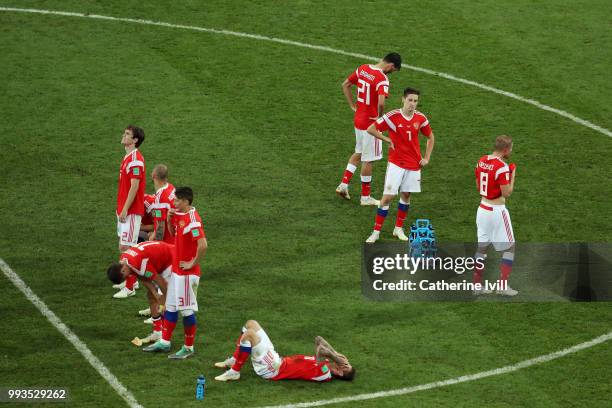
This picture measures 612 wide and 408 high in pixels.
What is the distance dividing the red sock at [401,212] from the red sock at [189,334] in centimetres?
455

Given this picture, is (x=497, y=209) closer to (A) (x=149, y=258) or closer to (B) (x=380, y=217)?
(B) (x=380, y=217)

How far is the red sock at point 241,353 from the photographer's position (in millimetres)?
14930

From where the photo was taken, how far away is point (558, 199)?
20.1 metres

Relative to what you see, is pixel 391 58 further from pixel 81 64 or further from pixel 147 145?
pixel 81 64

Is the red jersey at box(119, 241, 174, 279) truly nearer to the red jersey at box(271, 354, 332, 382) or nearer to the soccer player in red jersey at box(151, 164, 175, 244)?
the soccer player in red jersey at box(151, 164, 175, 244)

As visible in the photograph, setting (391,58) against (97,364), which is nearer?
(97,364)

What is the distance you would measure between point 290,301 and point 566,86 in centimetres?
938

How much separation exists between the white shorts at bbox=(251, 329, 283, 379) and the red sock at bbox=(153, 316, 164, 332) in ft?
5.19

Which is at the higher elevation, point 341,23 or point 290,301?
point 341,23

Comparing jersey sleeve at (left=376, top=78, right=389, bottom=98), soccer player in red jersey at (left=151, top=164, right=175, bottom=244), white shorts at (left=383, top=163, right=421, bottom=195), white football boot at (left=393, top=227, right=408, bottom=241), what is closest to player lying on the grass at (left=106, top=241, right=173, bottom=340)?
soccer player in red jersey at (left=151, top=164, right=175, bottom=244)

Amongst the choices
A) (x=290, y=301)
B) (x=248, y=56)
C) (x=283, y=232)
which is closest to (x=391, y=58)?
(x=283, y=232)

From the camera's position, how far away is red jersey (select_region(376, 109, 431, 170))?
18391 millimetres

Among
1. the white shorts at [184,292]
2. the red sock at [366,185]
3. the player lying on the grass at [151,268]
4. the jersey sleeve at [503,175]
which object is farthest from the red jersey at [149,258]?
the red sock at [366,185]

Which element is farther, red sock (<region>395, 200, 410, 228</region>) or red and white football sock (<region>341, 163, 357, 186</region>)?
red and white football sock (<region>341, 163, 357, 186</region>)
